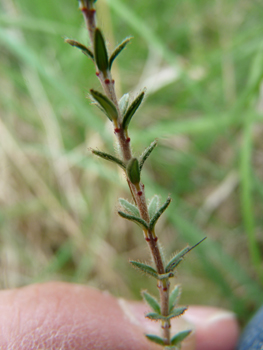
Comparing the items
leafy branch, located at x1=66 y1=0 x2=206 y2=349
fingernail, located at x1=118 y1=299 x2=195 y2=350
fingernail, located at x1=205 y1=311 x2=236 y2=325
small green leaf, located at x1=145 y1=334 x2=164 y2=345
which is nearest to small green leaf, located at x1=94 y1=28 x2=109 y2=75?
leafy branch, located at x1=66 y1=0 x2=206 y2=349

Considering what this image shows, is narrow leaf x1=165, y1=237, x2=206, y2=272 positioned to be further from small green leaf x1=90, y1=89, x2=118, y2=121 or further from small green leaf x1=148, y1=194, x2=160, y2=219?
small green leaf x1=90, y1=89, x2=118, y2=121

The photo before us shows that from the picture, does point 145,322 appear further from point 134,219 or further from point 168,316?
point 134,219

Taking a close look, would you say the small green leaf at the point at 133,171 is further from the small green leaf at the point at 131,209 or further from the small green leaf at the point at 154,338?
the small green leaf at the point at 154,338

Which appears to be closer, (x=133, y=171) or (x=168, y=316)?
(x=133, y=171)

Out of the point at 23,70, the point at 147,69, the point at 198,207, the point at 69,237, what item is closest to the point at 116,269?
the point at 69,237

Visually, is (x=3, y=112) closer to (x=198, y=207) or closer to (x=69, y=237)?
(x=69, y=237)

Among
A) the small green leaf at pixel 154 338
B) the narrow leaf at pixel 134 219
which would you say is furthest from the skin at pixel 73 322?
the narrow leaf at pixel 134 219

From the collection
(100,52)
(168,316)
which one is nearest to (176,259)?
(168,316)

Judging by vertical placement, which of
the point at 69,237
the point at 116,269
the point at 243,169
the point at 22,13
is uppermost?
the point at 22,13
